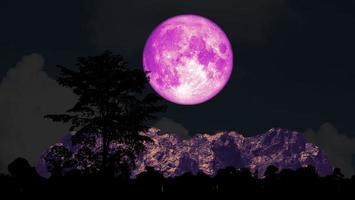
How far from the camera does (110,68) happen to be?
41.3m

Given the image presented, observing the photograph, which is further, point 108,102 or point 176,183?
point 108,102

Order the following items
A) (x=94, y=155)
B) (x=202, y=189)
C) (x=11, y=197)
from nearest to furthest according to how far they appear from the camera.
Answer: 1. (x=11, y=197)
2. (x=202, y=189)
3. (x=94, y=155)

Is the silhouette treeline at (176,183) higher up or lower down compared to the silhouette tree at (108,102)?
lower down

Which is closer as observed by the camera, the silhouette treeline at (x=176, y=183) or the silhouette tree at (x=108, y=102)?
the silhouette treeline at (x=176, y=183)

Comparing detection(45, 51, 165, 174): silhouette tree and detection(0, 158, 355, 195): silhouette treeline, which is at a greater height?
detection(45, 51, 165, 174): silhouette tree

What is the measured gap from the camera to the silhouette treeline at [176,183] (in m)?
3.40

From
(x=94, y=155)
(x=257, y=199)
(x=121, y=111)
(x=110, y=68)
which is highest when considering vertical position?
(x=110, y=68)

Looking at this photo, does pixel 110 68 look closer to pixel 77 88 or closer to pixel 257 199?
pixel 77 88

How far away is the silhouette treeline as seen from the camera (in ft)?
11.1

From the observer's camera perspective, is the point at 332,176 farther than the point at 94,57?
No

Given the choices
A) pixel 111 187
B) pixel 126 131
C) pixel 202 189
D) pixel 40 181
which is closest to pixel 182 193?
pixel 202 189

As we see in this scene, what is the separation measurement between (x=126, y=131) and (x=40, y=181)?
119 ft

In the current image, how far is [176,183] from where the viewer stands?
3.62 meters

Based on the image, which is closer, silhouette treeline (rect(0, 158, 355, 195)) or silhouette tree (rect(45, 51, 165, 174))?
silhouette treeline (rect(0, 158, 355, 195))
